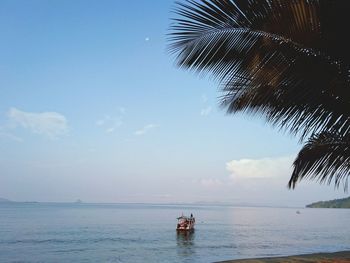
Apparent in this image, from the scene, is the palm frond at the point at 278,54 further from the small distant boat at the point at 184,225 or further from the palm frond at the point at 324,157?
the small distant boat at the point at 184,225

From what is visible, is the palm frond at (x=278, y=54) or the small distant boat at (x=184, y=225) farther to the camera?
the small distant boat at (x=184, y=225)

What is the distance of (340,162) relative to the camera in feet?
16.6

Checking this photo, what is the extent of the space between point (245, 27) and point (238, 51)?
1.02ft

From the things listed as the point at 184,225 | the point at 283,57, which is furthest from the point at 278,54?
the point at 184,225

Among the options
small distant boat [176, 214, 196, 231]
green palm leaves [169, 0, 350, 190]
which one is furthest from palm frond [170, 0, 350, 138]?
small distant boat [176, 214, 196, 231]

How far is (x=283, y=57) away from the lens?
446 cm

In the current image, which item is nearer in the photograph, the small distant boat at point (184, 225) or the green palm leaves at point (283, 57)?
the green palm leaves at point (283, 57)

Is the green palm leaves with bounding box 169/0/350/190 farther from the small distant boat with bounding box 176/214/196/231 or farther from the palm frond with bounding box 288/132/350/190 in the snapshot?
the small distant boat with bounding box 176/214/196/231

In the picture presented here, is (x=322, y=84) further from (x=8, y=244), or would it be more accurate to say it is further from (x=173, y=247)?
(x=8, y=244)

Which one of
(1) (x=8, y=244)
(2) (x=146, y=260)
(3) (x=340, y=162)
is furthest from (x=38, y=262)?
(3) (x=340, y=162)

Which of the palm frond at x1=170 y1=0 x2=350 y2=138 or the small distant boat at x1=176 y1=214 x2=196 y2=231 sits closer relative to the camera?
the palm frond at x1=170 y1=0 x2=350 y2=138

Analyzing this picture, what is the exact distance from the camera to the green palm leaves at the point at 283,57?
4.13 metres

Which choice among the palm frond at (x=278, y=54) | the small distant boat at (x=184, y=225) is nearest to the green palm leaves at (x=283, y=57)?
the palm frond at (x=278, y=54)

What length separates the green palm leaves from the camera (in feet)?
13.5
